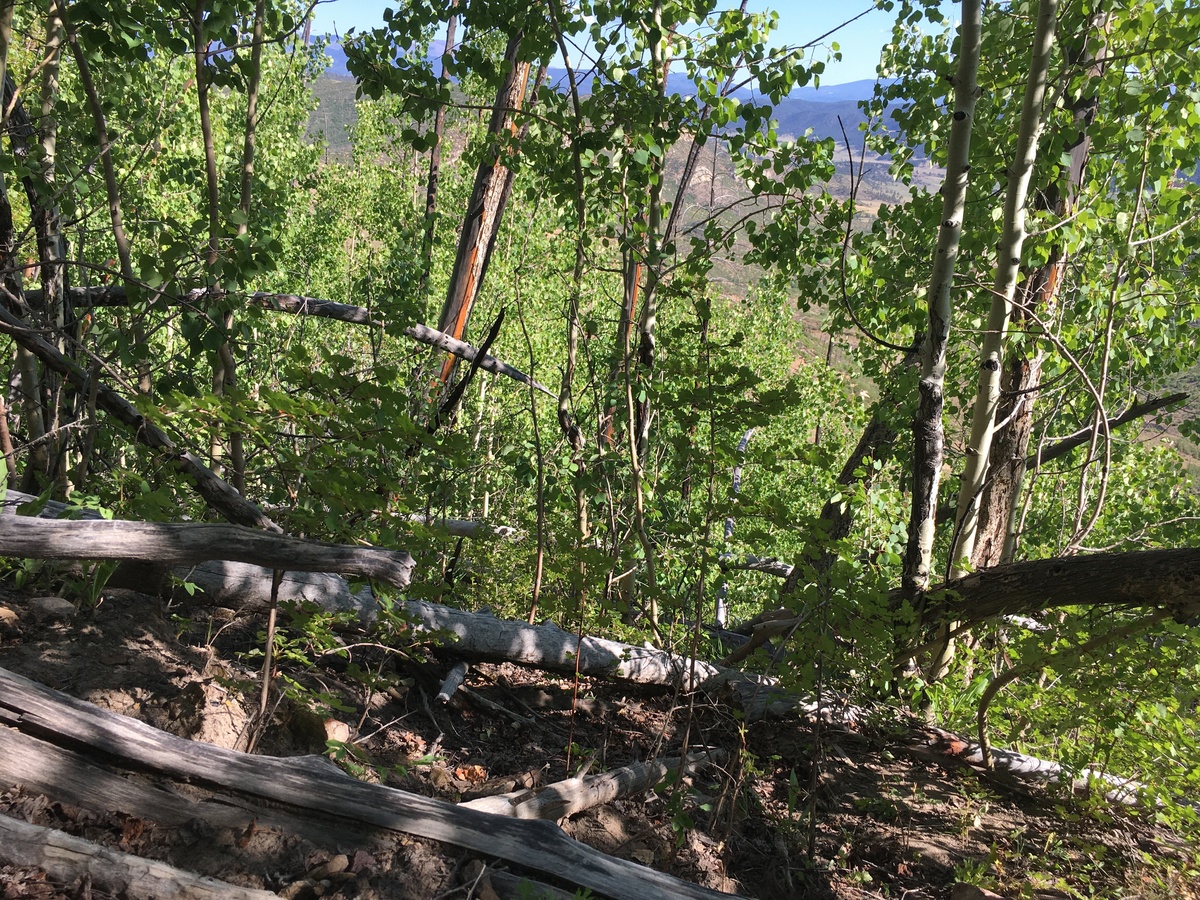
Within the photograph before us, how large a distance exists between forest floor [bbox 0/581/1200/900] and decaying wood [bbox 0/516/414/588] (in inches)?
25.3

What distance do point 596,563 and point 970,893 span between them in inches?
76.4

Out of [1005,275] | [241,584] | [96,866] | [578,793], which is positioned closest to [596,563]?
[578,793]

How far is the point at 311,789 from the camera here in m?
2.01

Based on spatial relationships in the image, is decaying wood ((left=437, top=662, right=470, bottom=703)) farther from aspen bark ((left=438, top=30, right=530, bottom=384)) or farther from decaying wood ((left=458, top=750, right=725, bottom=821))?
aspen bark ((left=438, top=30, right=530, bottom=384))

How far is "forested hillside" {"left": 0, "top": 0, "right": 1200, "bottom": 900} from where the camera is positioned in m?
2.11

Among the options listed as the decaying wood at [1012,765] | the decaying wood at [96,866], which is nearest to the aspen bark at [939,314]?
the decaying wood at [1012,765]

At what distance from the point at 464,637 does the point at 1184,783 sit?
346 cm

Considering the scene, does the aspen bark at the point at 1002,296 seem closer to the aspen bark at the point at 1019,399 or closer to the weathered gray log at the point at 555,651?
the aspen bark at the point at 1019,399

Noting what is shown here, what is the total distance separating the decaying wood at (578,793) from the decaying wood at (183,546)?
32.8 inches

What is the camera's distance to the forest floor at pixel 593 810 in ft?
6.35

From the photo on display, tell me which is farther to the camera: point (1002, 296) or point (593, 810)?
point (1002, 296)

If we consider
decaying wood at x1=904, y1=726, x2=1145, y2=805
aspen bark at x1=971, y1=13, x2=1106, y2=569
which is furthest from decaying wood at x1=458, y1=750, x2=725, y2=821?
aspen bark at x1=971, y1=13, x2=1106, y2=569

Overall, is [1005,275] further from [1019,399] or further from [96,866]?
[96,866]

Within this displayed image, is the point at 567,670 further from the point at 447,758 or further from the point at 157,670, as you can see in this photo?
the point at 157,670
